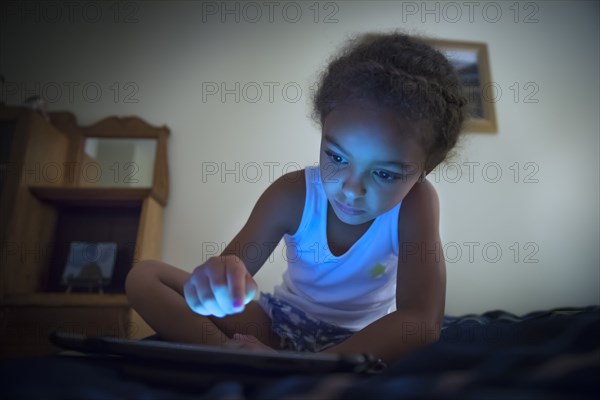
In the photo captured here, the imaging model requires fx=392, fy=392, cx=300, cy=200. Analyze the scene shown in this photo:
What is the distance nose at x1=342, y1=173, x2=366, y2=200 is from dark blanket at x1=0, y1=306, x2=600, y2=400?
30cm

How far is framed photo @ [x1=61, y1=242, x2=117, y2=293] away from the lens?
54.9 inches

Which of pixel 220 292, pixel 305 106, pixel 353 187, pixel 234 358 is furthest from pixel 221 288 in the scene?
pixel 305 106

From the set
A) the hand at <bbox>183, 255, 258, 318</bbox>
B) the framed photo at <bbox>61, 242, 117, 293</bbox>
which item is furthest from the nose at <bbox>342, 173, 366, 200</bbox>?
the framed photo at <bbox>61, 242, 117, 293</bbox>

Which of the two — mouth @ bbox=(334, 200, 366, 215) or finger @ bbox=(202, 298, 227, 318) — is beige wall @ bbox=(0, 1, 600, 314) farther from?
finger @ bbox=(202, 298, 227, 318)

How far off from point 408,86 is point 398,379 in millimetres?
490

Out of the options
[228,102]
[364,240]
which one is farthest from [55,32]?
[364,240]

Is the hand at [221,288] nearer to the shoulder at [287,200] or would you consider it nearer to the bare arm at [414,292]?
the bare arm at [414,292]

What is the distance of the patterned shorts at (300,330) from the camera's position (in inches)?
28.0

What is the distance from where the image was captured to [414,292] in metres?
0.59

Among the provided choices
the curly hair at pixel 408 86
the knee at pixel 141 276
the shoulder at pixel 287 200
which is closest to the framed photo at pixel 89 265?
the knee at pixel 141 276

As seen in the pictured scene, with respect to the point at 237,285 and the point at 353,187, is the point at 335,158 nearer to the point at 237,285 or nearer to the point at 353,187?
the point at 353,187

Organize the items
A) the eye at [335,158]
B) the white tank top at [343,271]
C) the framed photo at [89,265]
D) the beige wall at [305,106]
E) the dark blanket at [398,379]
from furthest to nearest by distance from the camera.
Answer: the beige wall at [305,106] < the framed photo at [89,265] < the white tank top at [343,271] < the eye at [335,158] < the dark blanket at [398,379]

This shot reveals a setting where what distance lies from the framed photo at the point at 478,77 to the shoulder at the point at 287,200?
133cm

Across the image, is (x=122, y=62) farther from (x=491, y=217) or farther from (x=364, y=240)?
(x=491, y=217)
